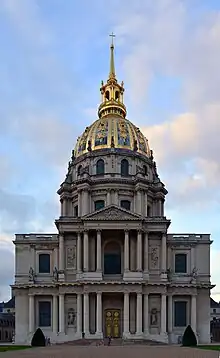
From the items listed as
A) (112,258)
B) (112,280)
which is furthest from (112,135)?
(112,280)

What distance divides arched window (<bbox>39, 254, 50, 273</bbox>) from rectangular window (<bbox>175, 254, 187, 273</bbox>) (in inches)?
693

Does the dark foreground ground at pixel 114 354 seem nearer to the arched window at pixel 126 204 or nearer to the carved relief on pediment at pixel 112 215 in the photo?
the carved relief on pediment at pixel 112 215

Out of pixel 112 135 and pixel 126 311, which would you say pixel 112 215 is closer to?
pixel 126 311

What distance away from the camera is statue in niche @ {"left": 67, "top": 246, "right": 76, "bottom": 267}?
76.9 m

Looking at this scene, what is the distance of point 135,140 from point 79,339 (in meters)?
35.0

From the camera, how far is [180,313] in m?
76.6

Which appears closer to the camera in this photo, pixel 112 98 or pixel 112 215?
pixel 112 215

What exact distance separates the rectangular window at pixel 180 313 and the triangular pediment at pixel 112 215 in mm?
12704

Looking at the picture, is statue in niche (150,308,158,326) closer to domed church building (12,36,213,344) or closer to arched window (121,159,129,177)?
domed church building (12,36,213,344)

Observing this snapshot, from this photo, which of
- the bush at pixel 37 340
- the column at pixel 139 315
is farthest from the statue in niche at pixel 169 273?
the bush at pixel 37 340

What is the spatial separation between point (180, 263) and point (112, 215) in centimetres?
1195

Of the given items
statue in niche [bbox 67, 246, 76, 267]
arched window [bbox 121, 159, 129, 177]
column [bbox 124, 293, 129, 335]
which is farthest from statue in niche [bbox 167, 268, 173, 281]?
arched window [bbox 121, 159, 129, 177]

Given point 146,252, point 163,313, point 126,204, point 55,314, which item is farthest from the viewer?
point 126,204

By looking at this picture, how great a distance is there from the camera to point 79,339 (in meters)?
70.1
